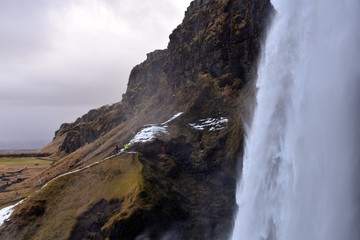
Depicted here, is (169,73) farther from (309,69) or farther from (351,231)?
(351,231)

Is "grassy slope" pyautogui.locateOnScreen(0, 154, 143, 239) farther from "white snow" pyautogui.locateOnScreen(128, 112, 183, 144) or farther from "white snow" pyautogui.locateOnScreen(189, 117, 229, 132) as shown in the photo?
"white snow" pyautogui.locateOnScreen(189, 117, 229, 132)

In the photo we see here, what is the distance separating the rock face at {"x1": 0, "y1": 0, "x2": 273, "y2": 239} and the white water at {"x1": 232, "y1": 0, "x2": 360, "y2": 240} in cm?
1482

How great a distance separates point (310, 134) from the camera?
178 feet

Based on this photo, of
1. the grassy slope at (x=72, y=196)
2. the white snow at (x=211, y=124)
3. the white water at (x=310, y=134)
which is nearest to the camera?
the white water at (x=310, y=134)

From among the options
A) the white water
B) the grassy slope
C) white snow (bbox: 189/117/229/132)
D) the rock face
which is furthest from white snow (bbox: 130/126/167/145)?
the white water

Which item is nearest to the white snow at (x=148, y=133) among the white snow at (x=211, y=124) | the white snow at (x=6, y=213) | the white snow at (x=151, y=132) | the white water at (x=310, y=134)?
the white snow at (x=151, y=132)

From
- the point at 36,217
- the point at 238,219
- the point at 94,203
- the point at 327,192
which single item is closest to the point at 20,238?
the point at 36,217

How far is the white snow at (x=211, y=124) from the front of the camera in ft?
317

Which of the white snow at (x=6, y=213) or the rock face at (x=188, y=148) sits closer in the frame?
the rock face at (x=188, y=148)

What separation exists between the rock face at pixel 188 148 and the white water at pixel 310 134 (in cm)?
1482

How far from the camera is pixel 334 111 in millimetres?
51625

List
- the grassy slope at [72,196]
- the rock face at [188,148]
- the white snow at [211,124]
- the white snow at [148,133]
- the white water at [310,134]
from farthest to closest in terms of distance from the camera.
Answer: the white snow at [148,133]
the white snow at [211,124]
the grassy slope at [72,196]
the rock face at [188,148]
the white water at [310,134]

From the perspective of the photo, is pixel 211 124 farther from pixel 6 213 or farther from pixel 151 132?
pixel 6 213

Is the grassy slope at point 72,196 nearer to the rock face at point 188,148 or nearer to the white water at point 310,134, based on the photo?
the rock face at point 188,148
